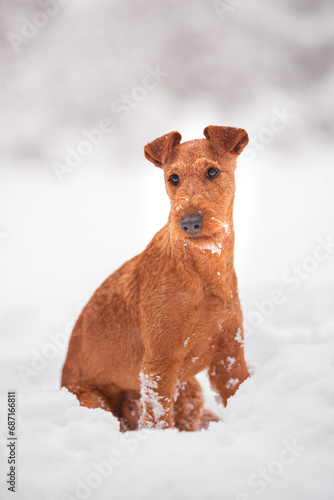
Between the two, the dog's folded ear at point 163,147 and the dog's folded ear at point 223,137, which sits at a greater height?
the dog's folded ear at point 223,137

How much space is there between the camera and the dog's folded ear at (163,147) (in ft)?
10.1

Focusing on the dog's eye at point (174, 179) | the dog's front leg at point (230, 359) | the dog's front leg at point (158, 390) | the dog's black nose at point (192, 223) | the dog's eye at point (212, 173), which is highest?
the dog's eye at point (212, 173)

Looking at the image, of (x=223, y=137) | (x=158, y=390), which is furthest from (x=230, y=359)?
(x=223, y=137)

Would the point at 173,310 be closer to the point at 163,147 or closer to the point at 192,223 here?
the point at 192,223

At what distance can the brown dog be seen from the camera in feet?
9.02

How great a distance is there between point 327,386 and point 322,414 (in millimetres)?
207

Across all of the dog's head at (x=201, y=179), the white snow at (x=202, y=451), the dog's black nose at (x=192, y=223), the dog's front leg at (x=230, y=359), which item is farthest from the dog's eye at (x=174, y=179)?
the white snow at (x=202, y=451)

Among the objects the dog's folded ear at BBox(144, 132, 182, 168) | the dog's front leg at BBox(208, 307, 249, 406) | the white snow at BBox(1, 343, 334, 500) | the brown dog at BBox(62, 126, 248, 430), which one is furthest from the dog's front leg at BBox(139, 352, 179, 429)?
Result: the dog's folded ear at BBox(144, 132, 182, 168)

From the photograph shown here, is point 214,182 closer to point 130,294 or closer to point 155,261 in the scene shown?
point 155,261

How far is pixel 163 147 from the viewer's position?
3100 millimetres

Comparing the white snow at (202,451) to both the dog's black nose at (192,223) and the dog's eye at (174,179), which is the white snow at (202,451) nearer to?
the dog's black nose at (192,223)

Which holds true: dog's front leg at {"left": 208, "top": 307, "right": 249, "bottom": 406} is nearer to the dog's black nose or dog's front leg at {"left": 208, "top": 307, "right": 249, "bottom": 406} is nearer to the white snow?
the white snow

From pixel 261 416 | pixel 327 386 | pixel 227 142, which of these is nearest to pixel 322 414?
pixel 327 386

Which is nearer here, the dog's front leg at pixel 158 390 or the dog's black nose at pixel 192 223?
the dog's black nose at pixel 192 223
